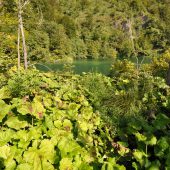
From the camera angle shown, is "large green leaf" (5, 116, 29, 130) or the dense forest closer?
the dense forest

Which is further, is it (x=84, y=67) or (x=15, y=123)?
(x=84, y=67)

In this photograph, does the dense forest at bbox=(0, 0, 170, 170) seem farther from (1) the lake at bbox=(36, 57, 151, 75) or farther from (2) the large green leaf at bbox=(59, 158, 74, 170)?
(1) the lake at bbox=(36, 57, 151, 75)

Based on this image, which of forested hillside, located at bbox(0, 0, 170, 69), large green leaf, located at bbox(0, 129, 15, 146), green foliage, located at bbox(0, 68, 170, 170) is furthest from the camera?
forested hillside, located at bbox(0, 0, 170, 69)

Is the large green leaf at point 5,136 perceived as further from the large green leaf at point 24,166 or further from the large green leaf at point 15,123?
the large green leaf at point 24,166

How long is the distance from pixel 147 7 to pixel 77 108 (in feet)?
506

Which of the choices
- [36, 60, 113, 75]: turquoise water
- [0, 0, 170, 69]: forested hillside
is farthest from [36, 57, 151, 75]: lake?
[0, 0, 170, 69]: forested hillside

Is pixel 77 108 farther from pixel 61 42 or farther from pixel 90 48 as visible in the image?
pixel 90 48

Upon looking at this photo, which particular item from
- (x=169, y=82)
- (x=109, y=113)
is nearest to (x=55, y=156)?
(x=109, y=113)

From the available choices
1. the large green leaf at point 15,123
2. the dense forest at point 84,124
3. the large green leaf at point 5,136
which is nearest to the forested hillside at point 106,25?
the dense forest at point 84,124

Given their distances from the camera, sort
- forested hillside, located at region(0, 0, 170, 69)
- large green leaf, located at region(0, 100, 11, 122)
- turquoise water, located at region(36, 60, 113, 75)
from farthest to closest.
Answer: forested hillside, located at region(0, 0, 170, 69) → turquoise water, located at region(36, 60, 113, 75) → large green leaf, located at region(0, 100, 11, 122)

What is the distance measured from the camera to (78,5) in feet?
436

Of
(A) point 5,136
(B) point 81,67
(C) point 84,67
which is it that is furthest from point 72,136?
(B) point 81,67

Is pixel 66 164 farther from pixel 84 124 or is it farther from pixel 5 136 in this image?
pixel 84 124

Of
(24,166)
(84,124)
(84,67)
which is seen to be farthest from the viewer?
(84,67)
